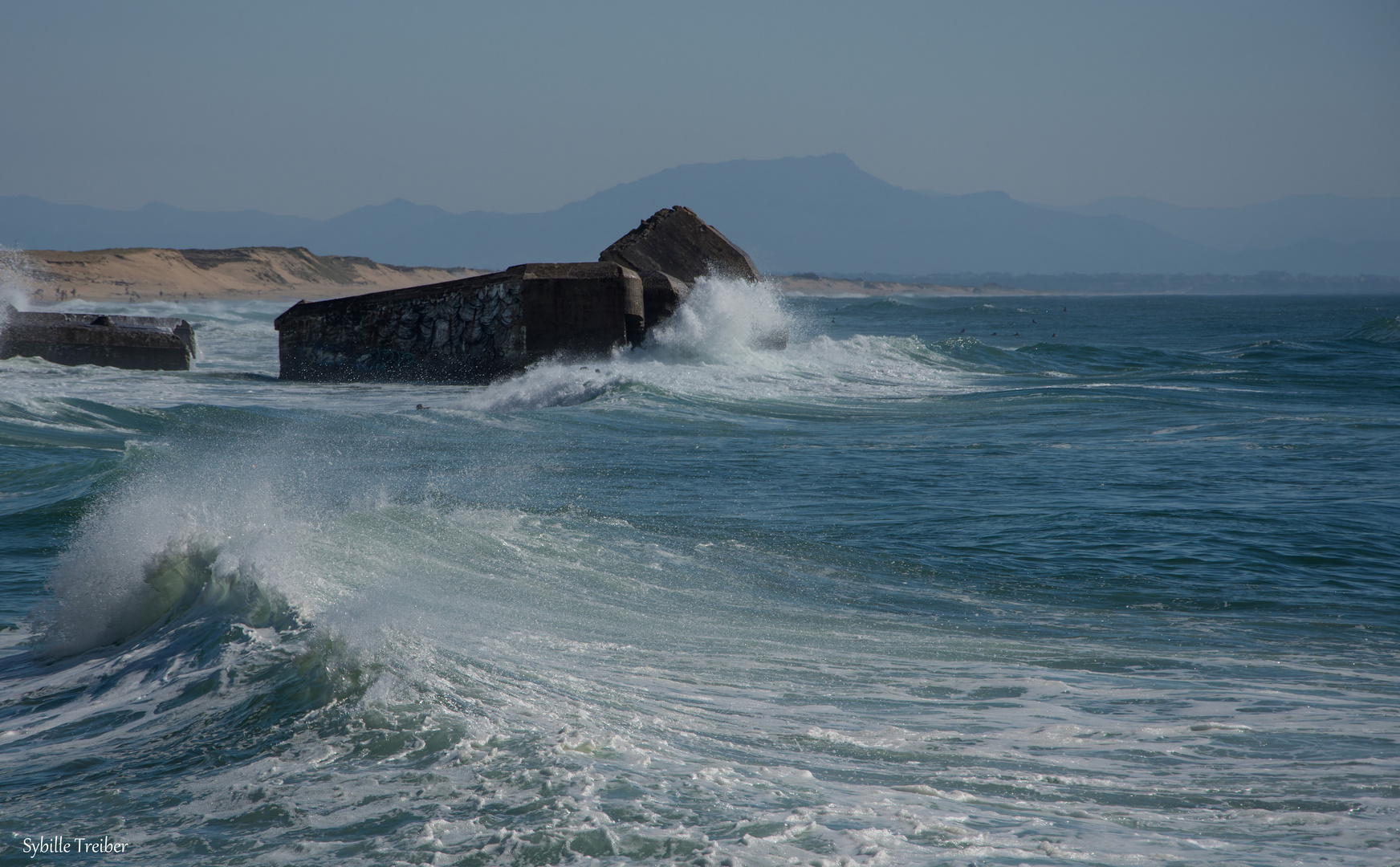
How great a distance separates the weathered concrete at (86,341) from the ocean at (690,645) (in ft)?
21.5

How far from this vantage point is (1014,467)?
9047 millimetres

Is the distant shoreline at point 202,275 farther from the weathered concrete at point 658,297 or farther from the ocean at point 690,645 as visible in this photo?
the ocean at point 690,645

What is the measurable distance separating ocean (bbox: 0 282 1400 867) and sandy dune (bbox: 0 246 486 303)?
42.6 m

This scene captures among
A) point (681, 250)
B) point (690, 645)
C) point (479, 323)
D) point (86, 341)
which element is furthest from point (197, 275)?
point (690, 645)

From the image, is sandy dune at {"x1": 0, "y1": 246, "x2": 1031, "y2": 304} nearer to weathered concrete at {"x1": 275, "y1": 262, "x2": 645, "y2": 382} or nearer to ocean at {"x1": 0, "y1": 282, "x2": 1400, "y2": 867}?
weathered concrete at {"x1": 275, "y1": 262, "x2": 645, "y2": 382}

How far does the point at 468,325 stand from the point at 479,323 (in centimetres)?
22

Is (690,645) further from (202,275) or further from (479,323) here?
(202,275)

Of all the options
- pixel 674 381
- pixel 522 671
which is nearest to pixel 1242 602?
pixel 522 671

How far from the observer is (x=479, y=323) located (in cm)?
1517

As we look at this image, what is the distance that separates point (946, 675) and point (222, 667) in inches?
110

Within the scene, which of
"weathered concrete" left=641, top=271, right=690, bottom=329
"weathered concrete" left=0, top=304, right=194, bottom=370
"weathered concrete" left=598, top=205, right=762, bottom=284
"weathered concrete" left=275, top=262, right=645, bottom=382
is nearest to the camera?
"weathered concrete" left=275, top=262, right=645, bottom=382

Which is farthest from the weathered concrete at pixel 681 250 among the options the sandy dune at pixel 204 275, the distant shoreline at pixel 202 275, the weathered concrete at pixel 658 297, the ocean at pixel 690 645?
the sandy dune at pixel 204 275

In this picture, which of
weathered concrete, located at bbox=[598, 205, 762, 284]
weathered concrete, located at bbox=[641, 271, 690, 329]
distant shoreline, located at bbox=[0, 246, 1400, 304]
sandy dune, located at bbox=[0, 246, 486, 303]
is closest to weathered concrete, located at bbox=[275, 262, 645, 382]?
weathered concrete, located at bbox=[641, 271, 690, 329]

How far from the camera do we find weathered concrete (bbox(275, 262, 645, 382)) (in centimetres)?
1482
